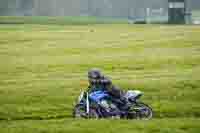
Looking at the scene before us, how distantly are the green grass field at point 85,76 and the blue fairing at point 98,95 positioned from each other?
1143mm

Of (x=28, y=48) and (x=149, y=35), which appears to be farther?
(x=149, y=35)

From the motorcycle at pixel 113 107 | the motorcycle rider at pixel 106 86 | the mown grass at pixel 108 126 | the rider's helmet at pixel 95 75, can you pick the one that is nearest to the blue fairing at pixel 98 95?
the motorcycle at pixel 113 107

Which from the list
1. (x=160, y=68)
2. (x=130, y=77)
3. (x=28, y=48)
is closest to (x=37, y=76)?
(x=130, y=77)

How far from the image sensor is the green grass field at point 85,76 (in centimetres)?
2023

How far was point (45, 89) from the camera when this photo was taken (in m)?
32.2

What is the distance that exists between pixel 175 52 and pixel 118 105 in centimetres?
3730

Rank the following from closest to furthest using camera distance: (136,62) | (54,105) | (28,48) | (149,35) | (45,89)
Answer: (54,105)
(45,89)
(136,62)
(28,48)
(149,35)

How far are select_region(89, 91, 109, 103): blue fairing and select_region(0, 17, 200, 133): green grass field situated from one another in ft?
3.75

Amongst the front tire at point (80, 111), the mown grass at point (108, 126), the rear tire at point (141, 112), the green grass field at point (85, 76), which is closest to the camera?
the mown grass at point (108, 126)

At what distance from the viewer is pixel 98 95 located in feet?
70.0

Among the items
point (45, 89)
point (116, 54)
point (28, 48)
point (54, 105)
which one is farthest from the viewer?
point (28, 48)

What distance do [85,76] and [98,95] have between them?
1756cm

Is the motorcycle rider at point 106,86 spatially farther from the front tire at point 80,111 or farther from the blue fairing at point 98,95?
the front tire at point 80,111

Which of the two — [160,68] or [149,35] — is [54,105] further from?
[149,35]
